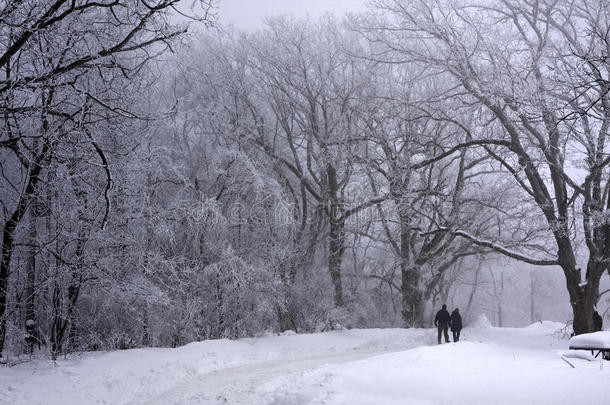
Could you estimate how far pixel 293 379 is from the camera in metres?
10.4

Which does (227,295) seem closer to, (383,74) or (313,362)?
(313,362)

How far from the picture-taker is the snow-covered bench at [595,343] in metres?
11.3

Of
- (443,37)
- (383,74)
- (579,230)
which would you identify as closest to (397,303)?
(383,74)

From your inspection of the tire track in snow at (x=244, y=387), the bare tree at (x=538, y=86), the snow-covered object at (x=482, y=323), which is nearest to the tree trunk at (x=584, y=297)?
the bare tree at (x=538, y=86)

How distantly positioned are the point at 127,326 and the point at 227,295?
373 cm

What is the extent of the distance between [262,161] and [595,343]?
15234mm

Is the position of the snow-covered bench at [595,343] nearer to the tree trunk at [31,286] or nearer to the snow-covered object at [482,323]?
the tree trunk at [31,286]

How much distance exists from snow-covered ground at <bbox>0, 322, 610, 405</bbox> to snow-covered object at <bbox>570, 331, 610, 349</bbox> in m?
0.30

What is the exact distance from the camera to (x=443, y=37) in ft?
57.6

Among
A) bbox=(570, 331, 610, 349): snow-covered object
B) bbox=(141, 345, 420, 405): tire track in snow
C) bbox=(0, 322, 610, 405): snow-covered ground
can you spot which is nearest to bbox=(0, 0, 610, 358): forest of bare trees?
bbox=(0, 322, 610, 405): snow-covered ground

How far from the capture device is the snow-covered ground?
7703 millimetres

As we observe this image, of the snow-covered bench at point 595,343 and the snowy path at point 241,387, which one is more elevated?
the snow-covered bench at point 595,343

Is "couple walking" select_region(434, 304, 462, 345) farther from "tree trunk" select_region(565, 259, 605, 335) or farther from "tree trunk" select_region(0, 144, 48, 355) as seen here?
"tree trunk" select_region(0, 144, 48, 355)

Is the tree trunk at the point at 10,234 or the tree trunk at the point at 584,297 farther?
the tree trunk at the point at 584,297
